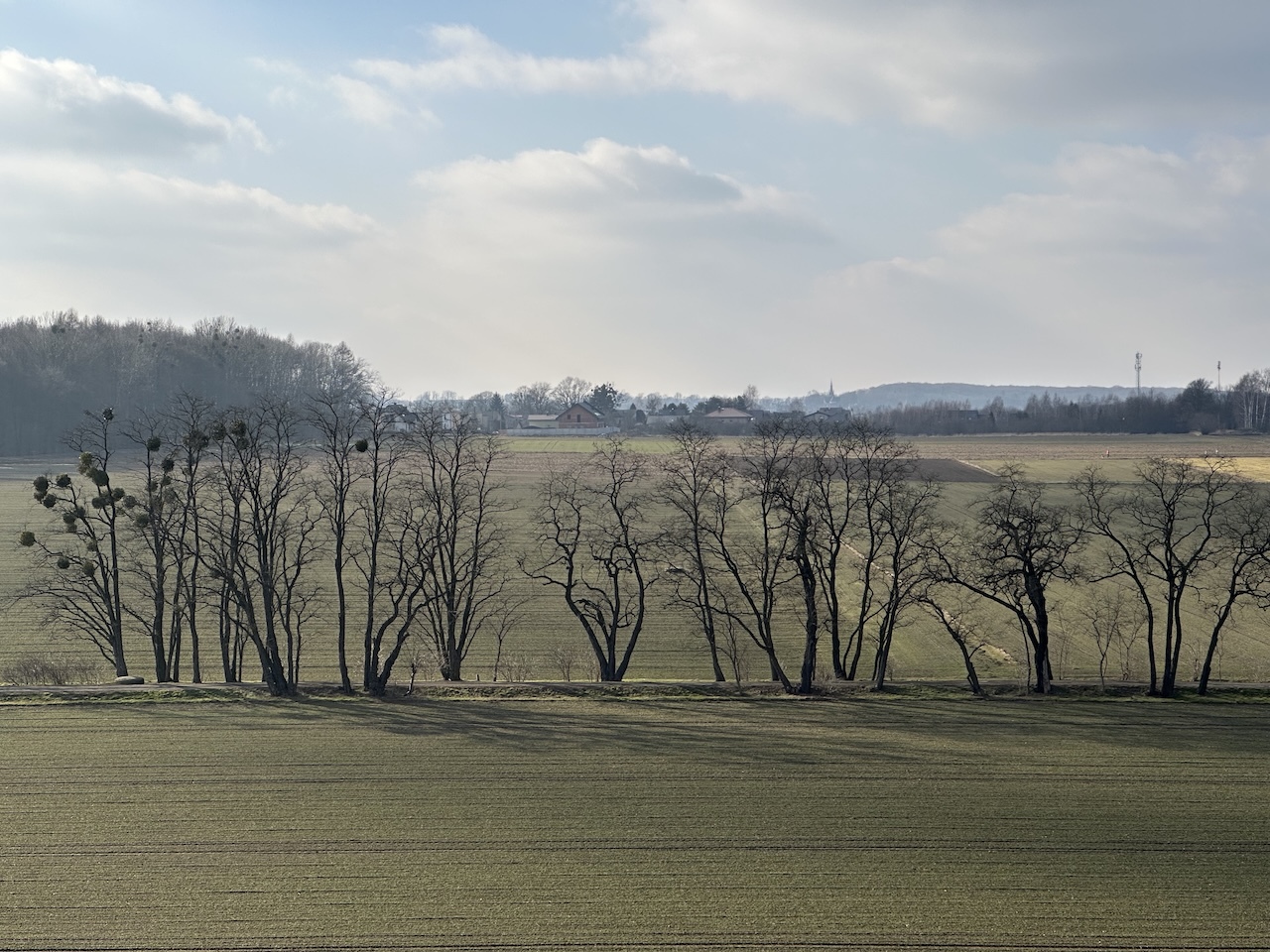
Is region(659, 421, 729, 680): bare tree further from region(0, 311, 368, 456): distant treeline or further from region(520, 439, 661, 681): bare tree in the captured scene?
region(0, 311, 368, 456): distant treeline

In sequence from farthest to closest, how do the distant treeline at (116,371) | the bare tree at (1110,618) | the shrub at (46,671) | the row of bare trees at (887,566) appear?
the distant treeline at (116,371) < the bare tree at (1110,618) < the shrub at (46,671) < the row of bare trees at (887,566)

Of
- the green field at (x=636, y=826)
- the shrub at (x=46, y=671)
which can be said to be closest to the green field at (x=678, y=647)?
the shrub at (x=46, y=671)

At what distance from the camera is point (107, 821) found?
67.9 feet

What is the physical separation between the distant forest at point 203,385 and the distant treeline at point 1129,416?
0.15 meters

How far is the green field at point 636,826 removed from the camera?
16250 mm

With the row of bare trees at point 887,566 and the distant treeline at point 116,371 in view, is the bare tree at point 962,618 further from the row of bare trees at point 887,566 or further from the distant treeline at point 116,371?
the distant treeline at point 116,371

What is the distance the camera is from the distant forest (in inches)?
4035

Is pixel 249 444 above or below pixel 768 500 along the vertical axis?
above

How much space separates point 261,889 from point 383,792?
199 inches

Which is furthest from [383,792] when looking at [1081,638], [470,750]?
[1081,638]

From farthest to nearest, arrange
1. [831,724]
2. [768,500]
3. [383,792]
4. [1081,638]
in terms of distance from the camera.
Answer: [1081,638] → [768,500] → [831,724] → [383,792]

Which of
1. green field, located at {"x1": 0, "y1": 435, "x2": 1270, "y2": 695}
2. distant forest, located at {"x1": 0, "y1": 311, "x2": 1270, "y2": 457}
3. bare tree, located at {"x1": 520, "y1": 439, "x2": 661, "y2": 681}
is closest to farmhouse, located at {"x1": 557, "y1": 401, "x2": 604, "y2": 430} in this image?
distant forest, located at {"x1": 0, "y1": 311, "x2": 1270, "y2": 457}

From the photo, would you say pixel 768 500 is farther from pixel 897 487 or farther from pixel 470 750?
pixel 470 750

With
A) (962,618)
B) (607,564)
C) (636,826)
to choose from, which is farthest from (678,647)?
(636,826)
